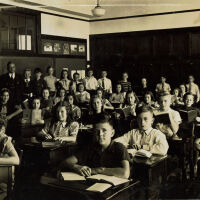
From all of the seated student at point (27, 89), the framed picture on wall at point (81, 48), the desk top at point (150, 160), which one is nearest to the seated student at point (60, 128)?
the desk top at point (150, 160)

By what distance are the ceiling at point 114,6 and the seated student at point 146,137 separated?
6332 millimetres

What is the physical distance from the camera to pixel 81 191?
189 cm

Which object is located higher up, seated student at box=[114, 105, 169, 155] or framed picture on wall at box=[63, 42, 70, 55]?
framed picture on wall at box=[63, 42, 70, 55]

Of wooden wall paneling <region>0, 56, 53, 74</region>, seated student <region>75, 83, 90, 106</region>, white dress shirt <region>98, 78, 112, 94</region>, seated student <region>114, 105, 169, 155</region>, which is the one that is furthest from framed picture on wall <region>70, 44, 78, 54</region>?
seated student <region>114, 105, 169, 155</region>

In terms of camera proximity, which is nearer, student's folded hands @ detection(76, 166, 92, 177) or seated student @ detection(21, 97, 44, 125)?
student's folded hands @ detection(76, 166, 92, 177)

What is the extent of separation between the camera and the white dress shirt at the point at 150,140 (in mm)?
2941

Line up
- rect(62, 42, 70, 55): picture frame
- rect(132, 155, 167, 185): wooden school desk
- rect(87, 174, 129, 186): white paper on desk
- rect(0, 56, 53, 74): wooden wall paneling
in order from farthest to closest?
rect(62, 42, 70, 55): picture frame → rect(0, 56, 53, 74): wooden wall paneling → rect(132, 155, 167, 185): wooden school desk → rect(87, 174, 129, 186): white paper on desk

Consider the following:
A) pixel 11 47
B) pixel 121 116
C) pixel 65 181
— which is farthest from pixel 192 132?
pixel 11 47

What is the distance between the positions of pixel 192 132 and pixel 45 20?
680cm

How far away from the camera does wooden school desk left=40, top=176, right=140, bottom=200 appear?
6.04ft

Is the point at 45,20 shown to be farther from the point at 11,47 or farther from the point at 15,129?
the point at 15,129

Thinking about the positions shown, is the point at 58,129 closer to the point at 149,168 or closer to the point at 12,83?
the point at 149,168

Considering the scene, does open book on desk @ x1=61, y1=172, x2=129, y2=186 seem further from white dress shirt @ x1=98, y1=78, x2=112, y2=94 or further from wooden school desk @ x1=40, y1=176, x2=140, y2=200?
white dress shirt @ x1=98, y1=78, x2=112, y2=94

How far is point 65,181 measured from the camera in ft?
6.78
